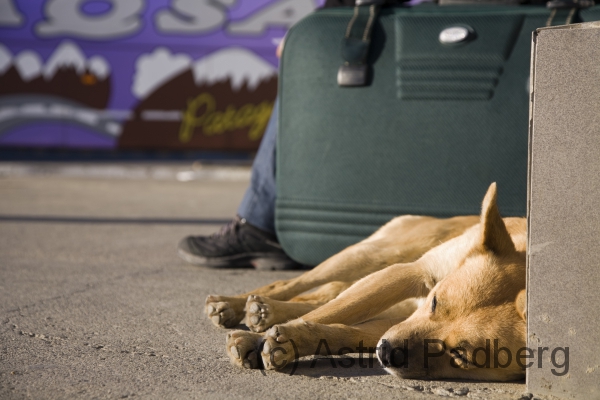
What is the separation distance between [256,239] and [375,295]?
1528 millimetres

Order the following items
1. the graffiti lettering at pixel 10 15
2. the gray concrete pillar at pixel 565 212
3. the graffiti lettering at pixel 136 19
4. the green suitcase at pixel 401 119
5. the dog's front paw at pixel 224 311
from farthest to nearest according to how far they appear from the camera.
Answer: the graffiti lettering at pixel 136 19
the graffiti lettering at pixel 10 15
the green suitcase at pixel 401 119
the dog's front paw at pixel 224 311
the gray concrete pillar at pixel 565 212

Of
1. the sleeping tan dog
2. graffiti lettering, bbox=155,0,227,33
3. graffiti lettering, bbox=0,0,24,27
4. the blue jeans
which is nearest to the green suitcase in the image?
the blue jeans

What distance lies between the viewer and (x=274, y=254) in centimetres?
385

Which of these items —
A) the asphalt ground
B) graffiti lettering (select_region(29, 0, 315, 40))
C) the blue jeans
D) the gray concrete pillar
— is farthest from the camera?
graffiti lettering (select_region(29, 0, 315, 40))

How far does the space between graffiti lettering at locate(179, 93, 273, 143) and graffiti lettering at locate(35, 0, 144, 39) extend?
169cm

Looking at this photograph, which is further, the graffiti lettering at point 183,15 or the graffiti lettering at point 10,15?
the graffiti lettering at point 183,15

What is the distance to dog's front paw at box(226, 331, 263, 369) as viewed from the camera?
7.02 ft

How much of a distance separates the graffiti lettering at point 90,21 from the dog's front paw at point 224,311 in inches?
406

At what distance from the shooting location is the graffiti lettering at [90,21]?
1213 centimetres

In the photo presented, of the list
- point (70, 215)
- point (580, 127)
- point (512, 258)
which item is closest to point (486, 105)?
point (512, 258)

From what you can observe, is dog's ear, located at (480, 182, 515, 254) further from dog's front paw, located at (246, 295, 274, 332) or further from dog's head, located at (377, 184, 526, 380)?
dog's front paw, located at (246, 295, 274, 332)

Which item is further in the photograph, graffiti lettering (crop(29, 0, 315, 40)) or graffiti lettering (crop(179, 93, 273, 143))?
graffiti lettering (crop(179, 93, 273, 143))

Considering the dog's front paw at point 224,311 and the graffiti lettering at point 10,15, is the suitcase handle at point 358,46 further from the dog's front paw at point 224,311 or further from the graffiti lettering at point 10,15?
the graffiti lettering at point 10,15

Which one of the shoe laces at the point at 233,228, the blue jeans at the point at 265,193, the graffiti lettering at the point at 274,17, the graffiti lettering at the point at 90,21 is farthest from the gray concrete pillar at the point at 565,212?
the graffiti lettering at the point at 90,21
